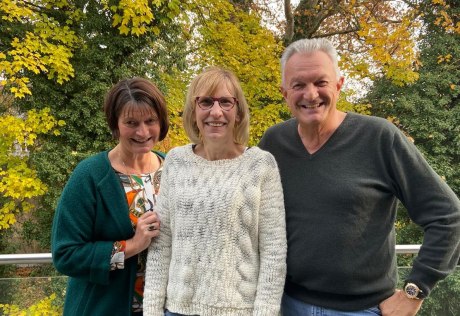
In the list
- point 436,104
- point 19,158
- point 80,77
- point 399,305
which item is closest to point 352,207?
point 399,305

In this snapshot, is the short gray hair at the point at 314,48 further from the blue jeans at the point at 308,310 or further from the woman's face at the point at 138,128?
the blue jeans at the point at 308,310

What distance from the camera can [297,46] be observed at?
1.59 meters

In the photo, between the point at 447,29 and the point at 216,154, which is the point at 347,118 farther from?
the point at 447,29

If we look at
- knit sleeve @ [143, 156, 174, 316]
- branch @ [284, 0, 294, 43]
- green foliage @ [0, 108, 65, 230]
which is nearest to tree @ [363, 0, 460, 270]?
branch @ [284, 0, 294, 43]

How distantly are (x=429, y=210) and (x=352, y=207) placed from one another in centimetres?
26

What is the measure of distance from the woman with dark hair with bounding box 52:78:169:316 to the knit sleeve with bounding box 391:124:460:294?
914mm

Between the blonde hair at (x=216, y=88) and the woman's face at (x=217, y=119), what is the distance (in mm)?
18

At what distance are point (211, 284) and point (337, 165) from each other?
62 cm

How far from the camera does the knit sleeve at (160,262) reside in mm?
1524

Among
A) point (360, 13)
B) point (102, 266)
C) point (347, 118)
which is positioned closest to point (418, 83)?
point (360, 13)

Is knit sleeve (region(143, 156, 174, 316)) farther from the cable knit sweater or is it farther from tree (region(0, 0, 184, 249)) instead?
tree (region(0, 0, 184, 249))

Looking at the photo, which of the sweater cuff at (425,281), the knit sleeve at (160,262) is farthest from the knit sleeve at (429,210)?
the knit sleeve at (160,262)

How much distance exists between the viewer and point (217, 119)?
1507mm

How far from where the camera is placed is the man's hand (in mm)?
1475
